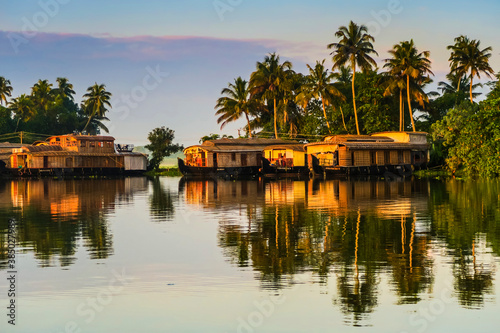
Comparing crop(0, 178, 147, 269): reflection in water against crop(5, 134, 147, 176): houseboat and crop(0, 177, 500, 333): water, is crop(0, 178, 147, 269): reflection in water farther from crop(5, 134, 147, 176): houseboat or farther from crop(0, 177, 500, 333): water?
crop(5, 134, 147, 176): houseboat

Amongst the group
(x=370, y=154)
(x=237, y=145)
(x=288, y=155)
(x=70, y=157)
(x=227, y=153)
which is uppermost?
(x=237, y=145)

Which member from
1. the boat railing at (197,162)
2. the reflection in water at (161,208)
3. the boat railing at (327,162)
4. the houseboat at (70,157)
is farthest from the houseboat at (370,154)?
the reflection in water at (161,208)

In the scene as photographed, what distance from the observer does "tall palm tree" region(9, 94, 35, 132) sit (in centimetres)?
9269

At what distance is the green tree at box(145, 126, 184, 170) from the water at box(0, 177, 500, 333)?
207 feet

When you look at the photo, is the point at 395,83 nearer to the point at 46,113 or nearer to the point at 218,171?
the point at 218,171

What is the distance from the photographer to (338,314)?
9.14m

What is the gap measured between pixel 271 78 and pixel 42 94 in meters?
44.9

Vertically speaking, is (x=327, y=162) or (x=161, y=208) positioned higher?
(x=327, y=162)

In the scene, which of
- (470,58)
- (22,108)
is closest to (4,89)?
(22,108)

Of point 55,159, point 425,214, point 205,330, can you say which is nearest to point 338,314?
point 205,330

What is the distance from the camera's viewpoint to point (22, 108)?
92938mm

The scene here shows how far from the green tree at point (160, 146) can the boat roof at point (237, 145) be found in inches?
628

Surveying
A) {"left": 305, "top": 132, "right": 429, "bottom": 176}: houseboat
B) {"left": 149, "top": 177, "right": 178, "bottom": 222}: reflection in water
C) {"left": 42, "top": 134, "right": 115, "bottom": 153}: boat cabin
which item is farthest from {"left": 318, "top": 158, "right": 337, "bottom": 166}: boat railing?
{"left": 149, "top": 177, "right": 178, "bottom": 222}: reflection in water

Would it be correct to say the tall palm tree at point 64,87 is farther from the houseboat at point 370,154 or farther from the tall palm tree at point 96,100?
the houseboat at point 370,154
